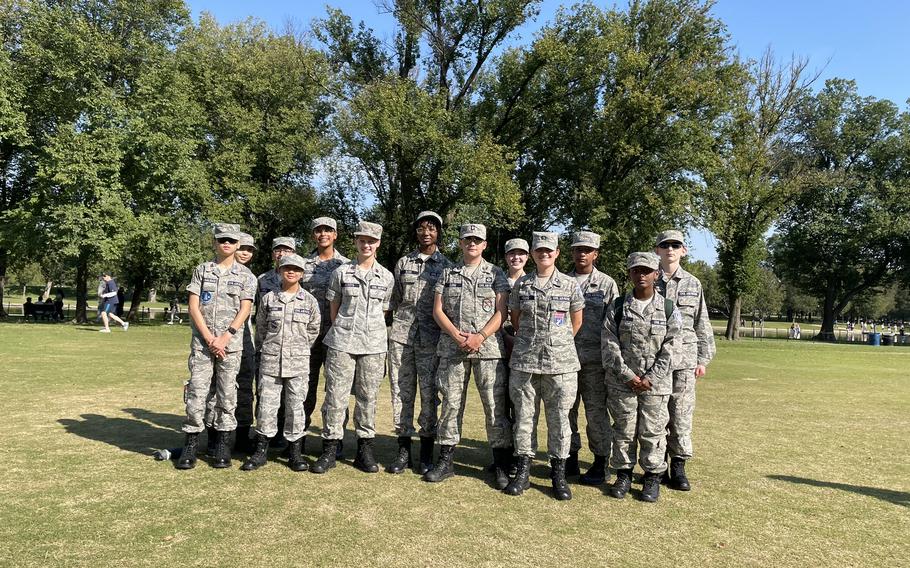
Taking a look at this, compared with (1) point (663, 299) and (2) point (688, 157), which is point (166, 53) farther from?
(1) point (663, 299)

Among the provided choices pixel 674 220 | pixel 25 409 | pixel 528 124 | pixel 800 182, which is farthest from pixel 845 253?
pixel 25 409

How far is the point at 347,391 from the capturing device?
5258 millimetres

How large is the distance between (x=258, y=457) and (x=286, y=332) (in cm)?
118

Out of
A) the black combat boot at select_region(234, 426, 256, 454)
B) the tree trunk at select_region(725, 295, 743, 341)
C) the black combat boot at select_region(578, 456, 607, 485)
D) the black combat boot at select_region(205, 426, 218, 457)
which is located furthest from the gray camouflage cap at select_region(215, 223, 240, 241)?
the tree trunk at select_region(725, 295, 743, 341)

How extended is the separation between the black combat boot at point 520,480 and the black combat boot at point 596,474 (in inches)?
22.0

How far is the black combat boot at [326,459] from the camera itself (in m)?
5.06

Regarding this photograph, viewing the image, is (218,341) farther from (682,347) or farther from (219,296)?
(682,347)

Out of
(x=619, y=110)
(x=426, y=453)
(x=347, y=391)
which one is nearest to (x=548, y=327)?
(x=426, y=453)

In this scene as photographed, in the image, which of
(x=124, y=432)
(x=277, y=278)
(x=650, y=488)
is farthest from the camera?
(x=124, y=432)

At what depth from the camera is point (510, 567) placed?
336cm

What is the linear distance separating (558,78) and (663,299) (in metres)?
21.7

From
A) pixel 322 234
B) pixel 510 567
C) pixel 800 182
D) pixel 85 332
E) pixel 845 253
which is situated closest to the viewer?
pixel 510 567

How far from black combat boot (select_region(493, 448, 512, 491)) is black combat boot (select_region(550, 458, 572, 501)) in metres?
0.43

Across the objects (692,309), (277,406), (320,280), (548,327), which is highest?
(320,280)
